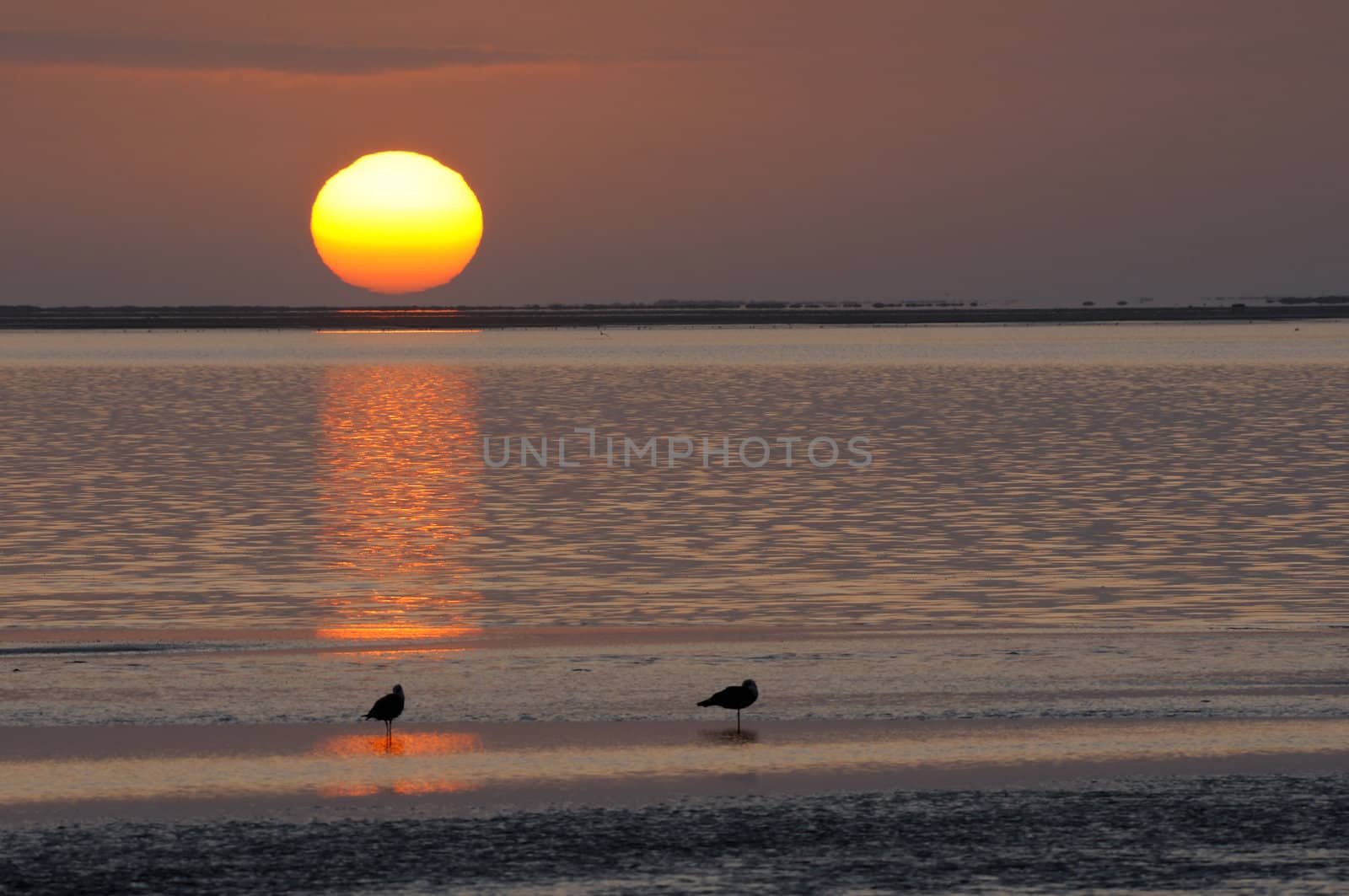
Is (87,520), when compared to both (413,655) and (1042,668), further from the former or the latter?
(1042,668)

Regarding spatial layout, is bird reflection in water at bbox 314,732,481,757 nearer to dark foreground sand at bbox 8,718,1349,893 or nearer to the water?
dark foreground sand at bbox 8,718,1349,893

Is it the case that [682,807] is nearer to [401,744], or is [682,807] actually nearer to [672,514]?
[401,744]

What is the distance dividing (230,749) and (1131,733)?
6943 millimetres

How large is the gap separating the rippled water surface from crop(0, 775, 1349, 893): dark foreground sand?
9030mm

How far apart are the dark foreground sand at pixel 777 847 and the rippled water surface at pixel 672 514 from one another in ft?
29.6

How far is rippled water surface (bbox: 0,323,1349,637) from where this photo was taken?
80.8 feet

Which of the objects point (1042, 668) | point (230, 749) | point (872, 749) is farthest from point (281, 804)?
point (1042, 668)

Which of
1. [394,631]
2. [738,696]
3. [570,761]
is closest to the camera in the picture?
[570,761]

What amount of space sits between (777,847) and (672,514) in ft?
78.0

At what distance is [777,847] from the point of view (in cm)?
1274

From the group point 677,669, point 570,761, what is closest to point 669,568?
point 677,669

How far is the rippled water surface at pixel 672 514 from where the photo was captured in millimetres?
24641

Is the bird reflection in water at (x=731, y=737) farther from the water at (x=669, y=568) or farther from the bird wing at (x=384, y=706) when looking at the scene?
the bird wing at (x=384, y=706)

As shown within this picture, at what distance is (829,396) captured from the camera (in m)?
88.9
